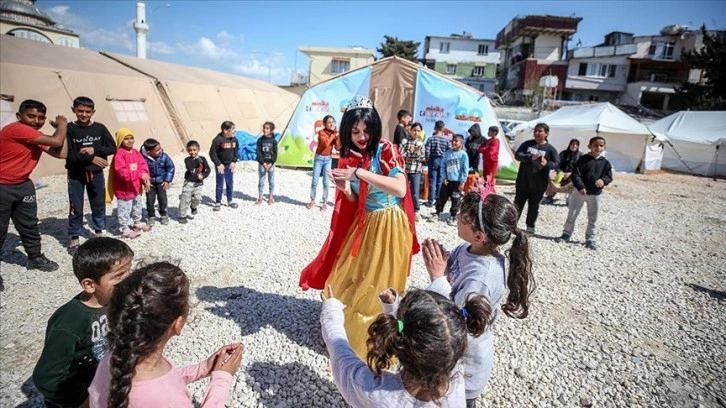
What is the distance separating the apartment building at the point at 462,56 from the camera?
4862 centimetres

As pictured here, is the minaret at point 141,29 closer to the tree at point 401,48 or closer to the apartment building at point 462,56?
the tree at point 401,48

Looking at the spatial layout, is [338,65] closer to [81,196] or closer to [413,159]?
[413,159]

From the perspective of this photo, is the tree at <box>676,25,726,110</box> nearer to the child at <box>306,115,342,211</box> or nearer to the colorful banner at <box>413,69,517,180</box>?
the colorful banner at <box>413,69,517,180</box>

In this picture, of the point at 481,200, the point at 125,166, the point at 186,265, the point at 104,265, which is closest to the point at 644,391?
the point at 481,200

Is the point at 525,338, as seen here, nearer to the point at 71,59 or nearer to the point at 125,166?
the point at 125,166

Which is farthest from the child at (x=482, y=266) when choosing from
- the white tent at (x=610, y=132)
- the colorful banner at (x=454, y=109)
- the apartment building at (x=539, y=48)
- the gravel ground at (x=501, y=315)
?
the apartment building at (x=539, y=48)

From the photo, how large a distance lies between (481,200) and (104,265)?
2.04 meters

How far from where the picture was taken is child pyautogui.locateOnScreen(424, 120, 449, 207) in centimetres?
812

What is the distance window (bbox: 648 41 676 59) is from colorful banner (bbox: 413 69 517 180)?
40.1 metres

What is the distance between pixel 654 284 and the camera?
5203 millimetres

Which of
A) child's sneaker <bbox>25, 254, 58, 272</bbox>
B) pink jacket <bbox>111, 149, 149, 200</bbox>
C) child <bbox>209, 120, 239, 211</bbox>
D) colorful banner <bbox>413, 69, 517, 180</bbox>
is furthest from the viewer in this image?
colorful banner <bbox>413, 69, 517, 180</bbox>

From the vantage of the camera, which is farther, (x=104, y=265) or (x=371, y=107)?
(x=371, y=107)

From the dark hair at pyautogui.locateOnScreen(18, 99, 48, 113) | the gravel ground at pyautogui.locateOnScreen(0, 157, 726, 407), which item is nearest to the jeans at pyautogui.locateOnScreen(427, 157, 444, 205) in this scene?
the gravel ground at pyautogui.locateOnScreen(0, 157, 726, 407)

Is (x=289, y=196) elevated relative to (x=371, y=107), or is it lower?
lower
